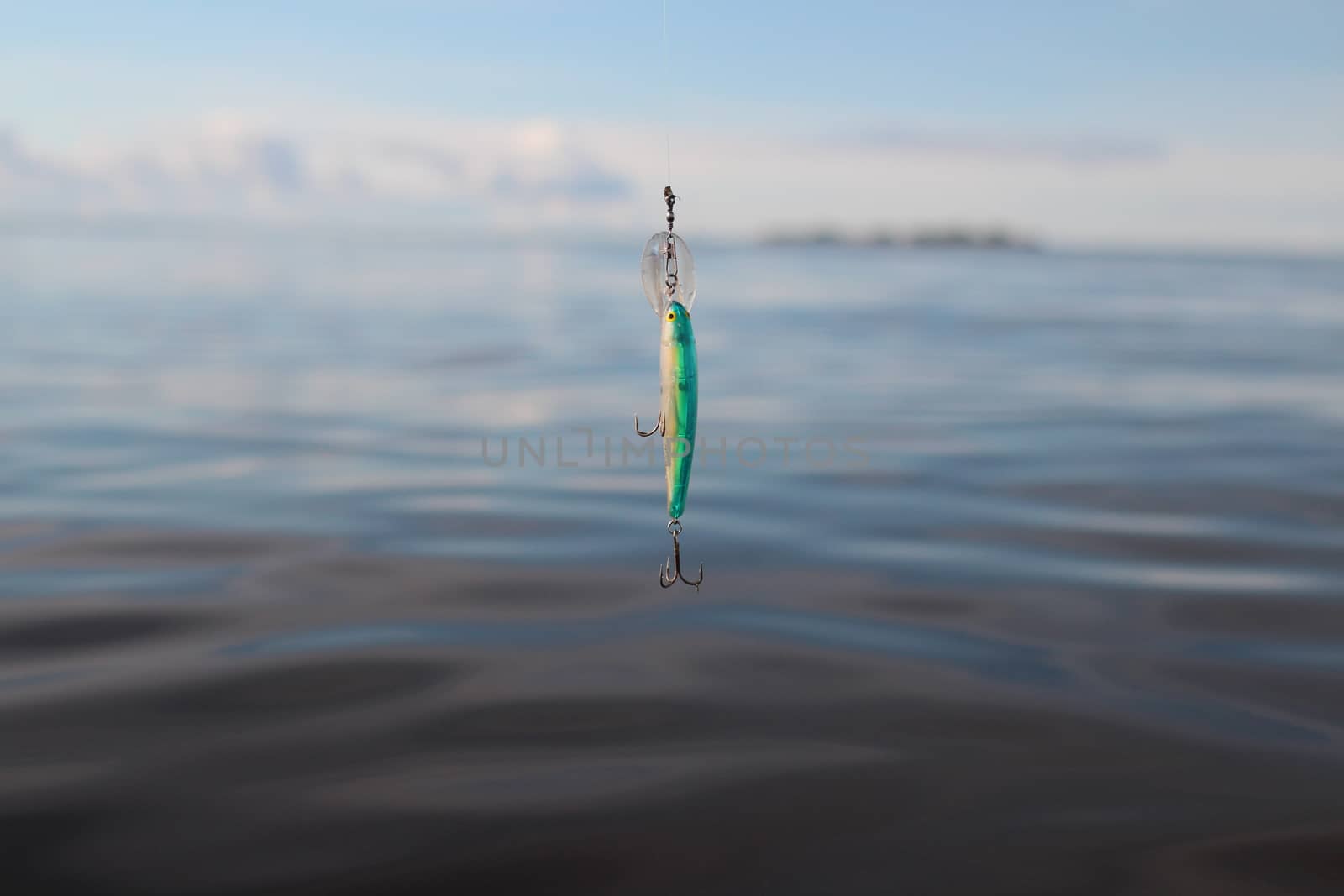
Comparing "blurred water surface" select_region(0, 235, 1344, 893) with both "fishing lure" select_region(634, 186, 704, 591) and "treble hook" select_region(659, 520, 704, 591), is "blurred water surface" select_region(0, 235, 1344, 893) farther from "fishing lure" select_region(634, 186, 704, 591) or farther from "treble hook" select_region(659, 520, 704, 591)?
"fishing lure" select_region(634, 186, 704, 591)

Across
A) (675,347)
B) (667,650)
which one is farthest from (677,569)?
(667,650)

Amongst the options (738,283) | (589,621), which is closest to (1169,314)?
(738,283)

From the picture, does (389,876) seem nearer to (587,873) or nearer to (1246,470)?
(587,873)

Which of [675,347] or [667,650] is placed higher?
[675,347]

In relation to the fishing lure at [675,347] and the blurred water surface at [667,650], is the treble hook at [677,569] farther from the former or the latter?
the blurred water surface at [667,650]

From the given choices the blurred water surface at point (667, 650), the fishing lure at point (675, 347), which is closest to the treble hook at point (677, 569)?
the fishing lure at point (675, 347)

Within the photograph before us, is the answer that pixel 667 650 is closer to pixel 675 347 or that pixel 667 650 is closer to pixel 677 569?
pixel 677 569

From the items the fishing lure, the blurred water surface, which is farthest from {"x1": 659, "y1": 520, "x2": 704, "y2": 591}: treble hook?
the blurred water surface
